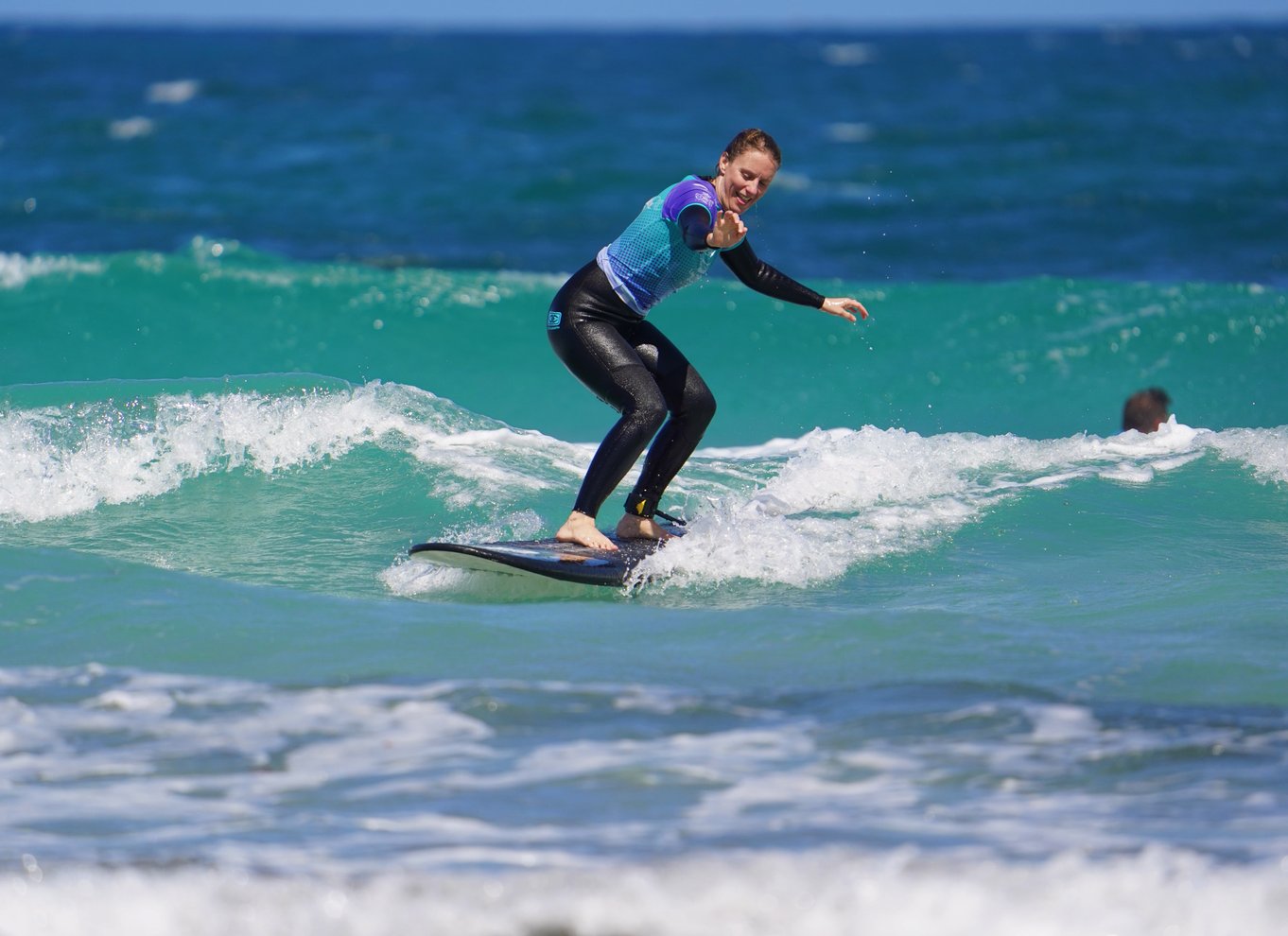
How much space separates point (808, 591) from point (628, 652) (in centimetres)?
114

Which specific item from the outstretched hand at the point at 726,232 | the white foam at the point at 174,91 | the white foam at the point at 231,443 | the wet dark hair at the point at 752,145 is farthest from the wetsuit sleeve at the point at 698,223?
the white foam at the point at 174,91

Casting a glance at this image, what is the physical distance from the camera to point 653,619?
19.5 ft

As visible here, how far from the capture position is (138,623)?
5.70 m

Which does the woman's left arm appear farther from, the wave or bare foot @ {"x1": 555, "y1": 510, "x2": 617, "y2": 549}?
bare foot @ {"x1": 555, "y1": 510, "x2": 617, "y2": 549}

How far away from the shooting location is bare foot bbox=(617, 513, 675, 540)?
676 cm

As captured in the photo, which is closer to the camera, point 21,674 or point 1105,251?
point 21,674

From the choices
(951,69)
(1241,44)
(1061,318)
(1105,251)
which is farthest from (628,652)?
(1241,44)

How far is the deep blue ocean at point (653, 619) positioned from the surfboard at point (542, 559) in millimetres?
117

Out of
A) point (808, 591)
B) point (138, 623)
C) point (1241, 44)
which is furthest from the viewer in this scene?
point (1241, 44)

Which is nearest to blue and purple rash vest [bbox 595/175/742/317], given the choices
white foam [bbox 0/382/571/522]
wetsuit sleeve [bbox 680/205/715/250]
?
wetsuit sleeve [bbox 680/205/715/250]

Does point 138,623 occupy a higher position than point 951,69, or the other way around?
point 951,69

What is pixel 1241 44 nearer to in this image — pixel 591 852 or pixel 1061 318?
pixel 1061 318

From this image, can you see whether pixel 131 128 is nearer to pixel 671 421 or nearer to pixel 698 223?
pixel 671 421

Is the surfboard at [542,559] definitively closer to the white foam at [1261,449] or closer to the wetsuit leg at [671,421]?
the wetsuit leg at [671,421]
